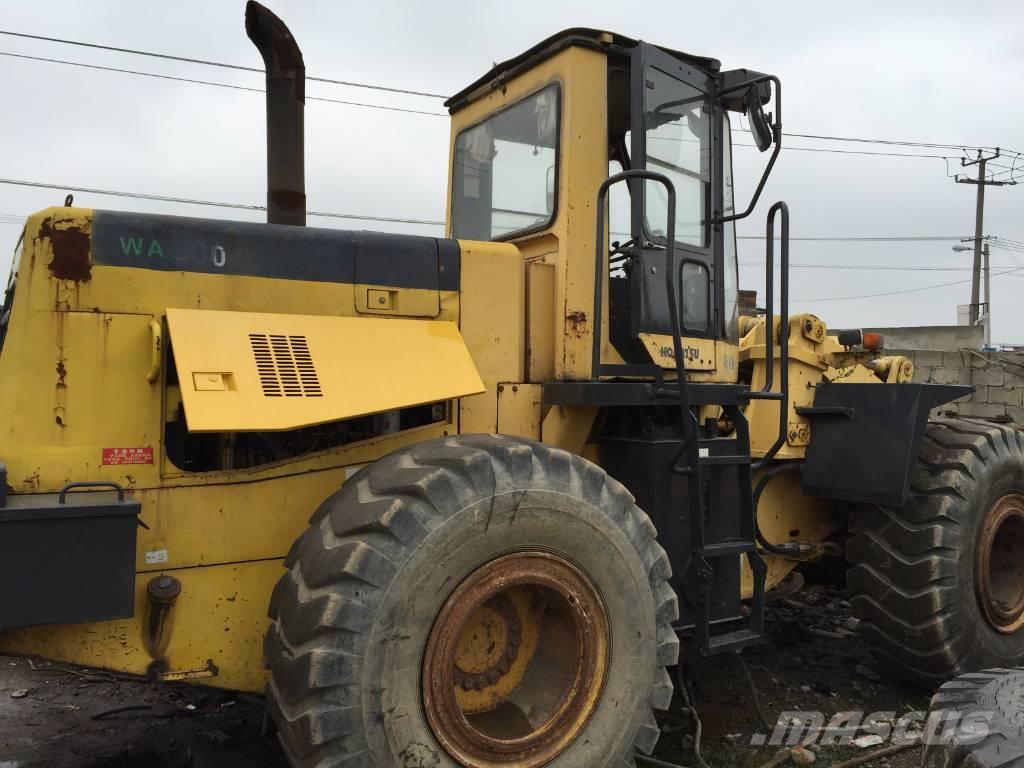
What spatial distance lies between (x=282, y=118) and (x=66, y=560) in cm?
214

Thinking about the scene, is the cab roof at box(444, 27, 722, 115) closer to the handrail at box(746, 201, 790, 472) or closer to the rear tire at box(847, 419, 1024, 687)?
the handrail at box(746, 201, 790, 472)

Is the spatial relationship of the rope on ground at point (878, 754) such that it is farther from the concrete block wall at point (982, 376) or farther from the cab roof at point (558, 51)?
the concrete block wall at point (982, 376)

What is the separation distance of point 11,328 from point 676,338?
2537 millimetres

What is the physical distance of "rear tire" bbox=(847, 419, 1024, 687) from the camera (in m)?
4.33

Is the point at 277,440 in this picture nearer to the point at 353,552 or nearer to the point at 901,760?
the point at 353,552

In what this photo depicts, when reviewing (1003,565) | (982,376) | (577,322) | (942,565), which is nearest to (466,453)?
(577,322)

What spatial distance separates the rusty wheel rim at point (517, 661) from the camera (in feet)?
8.95

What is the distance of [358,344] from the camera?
3178 millimetres

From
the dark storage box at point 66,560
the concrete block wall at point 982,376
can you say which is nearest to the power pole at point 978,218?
the concrete block wall at point 982,376

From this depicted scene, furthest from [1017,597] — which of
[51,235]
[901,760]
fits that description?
[51,235]

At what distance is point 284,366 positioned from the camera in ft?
9.68

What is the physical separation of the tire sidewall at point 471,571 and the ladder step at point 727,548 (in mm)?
666

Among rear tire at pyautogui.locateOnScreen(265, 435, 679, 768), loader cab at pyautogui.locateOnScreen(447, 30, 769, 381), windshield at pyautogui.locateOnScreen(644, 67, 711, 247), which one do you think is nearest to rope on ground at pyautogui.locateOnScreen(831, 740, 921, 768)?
rear tire at pyautogui.locateOnScreen(265, 435, 679, 768)

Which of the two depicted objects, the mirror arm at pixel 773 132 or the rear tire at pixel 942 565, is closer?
the mirror arm at pixel 773 132
